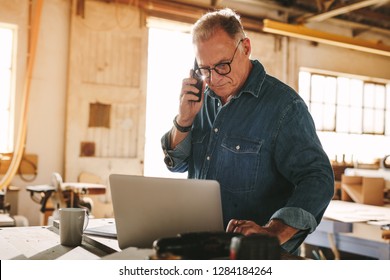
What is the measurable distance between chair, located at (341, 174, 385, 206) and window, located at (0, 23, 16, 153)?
3.00m

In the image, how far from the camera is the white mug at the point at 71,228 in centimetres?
130

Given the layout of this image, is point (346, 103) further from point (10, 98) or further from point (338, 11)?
point (10, 98)

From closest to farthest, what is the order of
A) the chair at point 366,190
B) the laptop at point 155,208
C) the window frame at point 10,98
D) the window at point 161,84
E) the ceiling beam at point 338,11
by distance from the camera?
1. the laptop at point 155,208
2. the chair at point 366,190
3. the window frame at point 10,98
4. the ceiling beam at point 338,11
5. the window at point 161,84

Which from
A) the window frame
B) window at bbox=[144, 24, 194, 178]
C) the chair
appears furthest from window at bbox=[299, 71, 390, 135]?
the window frame

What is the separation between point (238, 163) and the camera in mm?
1453

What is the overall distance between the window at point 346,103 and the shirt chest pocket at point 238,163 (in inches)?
183

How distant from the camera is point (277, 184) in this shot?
4.69ft

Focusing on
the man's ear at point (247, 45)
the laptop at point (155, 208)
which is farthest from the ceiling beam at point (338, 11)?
the laptop at point (155, 208)

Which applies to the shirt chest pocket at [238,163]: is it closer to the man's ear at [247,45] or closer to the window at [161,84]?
the man's ear at [247,45]

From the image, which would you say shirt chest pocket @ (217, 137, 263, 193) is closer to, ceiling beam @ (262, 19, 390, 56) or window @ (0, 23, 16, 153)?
ceiling beam @ (262, 19, 390, 56)

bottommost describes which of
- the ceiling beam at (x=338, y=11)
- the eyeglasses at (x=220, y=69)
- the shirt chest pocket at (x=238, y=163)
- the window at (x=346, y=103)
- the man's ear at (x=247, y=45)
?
the shirt chest pocket at (x=238, y=163)

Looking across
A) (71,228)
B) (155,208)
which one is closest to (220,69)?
(155,208)

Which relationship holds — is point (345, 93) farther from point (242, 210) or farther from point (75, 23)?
point (242, 210)

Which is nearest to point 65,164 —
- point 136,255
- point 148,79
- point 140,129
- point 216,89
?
point 140,129
